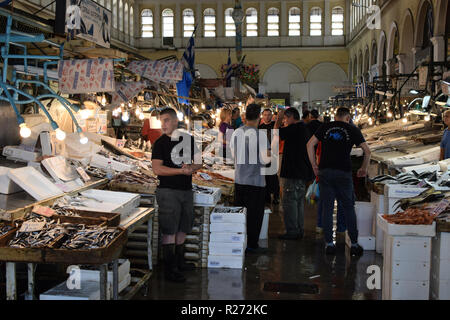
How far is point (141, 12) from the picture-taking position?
37.1 meters

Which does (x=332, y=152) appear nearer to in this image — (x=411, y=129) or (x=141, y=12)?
(x=411, y=129)

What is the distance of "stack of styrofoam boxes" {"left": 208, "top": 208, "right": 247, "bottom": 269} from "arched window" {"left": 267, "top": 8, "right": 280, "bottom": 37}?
33.5 meters

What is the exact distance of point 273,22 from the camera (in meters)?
37.6

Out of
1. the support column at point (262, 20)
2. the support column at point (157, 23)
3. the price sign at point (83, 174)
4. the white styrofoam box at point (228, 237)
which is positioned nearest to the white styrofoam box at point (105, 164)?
the price sign at point (83, 174)

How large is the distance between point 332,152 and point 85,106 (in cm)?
489

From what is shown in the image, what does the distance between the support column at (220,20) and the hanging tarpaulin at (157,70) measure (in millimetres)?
28943

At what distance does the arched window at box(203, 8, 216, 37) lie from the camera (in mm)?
37500

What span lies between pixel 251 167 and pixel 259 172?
4.6 inches

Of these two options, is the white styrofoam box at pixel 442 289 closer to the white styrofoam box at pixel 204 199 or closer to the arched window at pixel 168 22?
the white styrofoam box at pixel 204 199

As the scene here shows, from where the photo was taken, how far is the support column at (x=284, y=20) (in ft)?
122

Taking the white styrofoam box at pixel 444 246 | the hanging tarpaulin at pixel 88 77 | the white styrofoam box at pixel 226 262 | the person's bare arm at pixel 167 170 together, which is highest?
the hanging tarpaulin at pixel 88 77

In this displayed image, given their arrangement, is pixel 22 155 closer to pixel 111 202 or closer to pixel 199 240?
pixel 111 202

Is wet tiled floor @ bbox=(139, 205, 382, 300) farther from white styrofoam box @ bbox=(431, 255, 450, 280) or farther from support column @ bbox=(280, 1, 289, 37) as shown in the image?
support column @ bbox=(280, 1, 289, 37)
